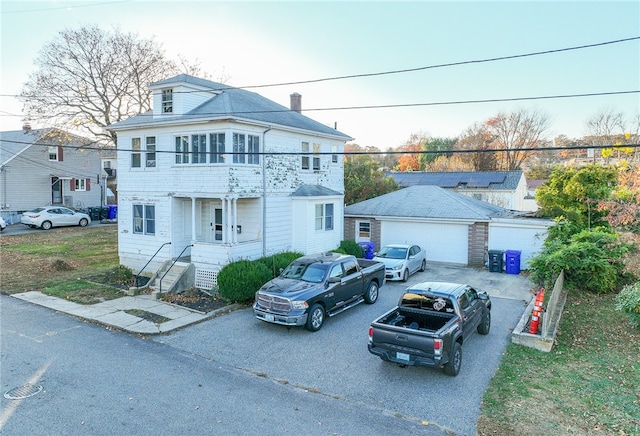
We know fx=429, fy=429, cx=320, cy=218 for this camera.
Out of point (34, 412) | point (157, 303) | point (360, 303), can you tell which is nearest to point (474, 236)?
point (360, 303)

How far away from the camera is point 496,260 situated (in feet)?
65.6

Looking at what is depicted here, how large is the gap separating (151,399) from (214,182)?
9792 millimetres

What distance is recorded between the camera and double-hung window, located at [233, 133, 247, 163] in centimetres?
1662

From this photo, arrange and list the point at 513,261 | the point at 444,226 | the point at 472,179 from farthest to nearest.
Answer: the point at 472,179
the point at 444,226
the point at 513,261

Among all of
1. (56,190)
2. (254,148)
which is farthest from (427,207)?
(56,190)

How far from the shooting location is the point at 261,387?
8750 mm

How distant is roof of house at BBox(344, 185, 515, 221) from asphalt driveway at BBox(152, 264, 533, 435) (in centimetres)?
767

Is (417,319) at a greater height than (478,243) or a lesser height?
lesser

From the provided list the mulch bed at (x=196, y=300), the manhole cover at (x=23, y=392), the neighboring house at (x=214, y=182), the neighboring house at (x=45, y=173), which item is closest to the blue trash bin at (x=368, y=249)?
the neighboring house at (x=214, y=182)

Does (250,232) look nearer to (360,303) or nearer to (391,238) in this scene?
(360,303)

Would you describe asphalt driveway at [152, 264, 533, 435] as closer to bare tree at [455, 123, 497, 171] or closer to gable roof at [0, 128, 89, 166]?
gable roof at [0, 128, 89, 166]

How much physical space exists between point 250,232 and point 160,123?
19.3 feet

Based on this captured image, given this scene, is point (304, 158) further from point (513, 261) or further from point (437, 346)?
point (437, 346)

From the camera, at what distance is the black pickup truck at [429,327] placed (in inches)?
336
